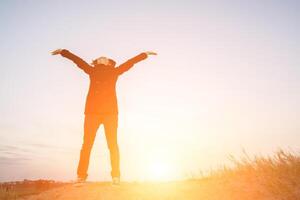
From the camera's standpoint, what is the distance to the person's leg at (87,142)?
306 inches

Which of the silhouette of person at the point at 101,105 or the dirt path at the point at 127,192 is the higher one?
the silhouette of person at the point at 101,105

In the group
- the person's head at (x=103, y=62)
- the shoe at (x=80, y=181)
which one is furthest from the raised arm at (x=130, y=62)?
the shoe at (x=80, y=181)

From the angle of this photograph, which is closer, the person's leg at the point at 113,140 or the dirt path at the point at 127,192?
the dirt path at the point at 127,192

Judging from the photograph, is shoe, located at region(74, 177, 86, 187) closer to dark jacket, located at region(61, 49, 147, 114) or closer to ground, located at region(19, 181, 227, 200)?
ground, located at region(19, 181, 227, 200)

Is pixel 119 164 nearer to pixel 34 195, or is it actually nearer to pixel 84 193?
pixel 84 193

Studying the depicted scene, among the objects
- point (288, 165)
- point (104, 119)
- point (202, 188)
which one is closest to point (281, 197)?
point (288, 165)

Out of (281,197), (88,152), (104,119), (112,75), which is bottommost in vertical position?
(281,197)

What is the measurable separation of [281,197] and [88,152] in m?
4.38

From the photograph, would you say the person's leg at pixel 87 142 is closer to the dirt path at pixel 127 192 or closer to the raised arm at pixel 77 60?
the dirt path at pixel 127 192

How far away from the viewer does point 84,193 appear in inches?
275

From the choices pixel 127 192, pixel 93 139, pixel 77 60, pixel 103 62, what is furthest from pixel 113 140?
pixel 77 60

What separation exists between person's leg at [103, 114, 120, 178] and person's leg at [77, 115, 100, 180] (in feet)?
0.83

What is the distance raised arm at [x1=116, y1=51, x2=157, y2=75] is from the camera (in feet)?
28.5

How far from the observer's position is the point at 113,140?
800cm
